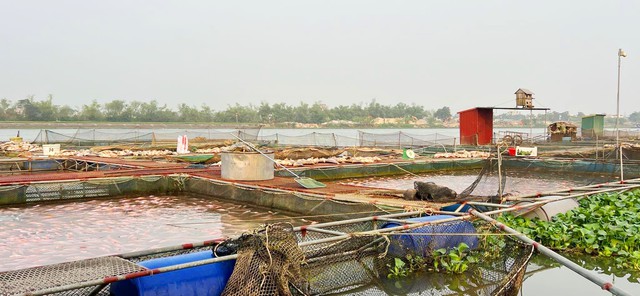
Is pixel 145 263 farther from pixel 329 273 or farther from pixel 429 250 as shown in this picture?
pixel 429 250

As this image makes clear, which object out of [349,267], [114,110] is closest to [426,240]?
[349,267]

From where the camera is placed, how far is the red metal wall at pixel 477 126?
35.7 metres

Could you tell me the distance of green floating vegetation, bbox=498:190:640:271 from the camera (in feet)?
26.9

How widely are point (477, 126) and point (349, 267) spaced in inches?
1216

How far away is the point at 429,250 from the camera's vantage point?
279 inches

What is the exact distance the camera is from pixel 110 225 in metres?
11.0

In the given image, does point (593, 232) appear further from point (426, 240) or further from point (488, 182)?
point (426, 240)

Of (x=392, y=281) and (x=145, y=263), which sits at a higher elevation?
(x=145, y=263)

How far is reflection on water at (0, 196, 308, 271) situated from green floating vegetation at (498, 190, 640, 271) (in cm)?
442

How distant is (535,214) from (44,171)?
17.3 metres

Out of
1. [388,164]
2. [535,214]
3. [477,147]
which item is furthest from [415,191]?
[477,147]

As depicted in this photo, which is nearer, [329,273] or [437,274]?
[329,273]

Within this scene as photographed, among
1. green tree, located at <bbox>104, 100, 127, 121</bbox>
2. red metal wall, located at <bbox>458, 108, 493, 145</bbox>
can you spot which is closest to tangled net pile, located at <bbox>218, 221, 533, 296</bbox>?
red metal wall, located at <bbox>458, 108, 493, 145</bbox>

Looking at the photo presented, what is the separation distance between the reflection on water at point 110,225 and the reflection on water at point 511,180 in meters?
6.39
